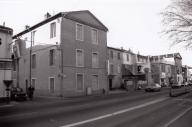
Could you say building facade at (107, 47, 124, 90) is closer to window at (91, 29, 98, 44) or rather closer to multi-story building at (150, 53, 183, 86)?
window at (91, 29, 98, 44)

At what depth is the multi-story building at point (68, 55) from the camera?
26266 mm

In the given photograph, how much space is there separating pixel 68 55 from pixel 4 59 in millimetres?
8234

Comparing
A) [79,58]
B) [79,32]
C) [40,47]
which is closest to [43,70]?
[40,47]

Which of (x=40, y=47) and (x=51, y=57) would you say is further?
(x=40, y=47)

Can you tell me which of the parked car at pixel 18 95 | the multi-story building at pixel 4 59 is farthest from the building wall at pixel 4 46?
the parked car at pixel 18 95

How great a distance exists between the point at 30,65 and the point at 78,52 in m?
8.65

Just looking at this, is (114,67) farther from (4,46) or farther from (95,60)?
(4,46)

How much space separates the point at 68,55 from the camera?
26.9 metres

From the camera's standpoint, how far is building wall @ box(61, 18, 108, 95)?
86.2 feet

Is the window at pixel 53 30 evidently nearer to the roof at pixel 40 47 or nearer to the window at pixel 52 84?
the roof at pixel 40 47

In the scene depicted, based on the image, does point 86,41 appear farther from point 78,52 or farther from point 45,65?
point 45,65

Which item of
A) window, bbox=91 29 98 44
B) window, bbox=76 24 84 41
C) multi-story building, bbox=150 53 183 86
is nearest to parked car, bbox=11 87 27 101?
window, bbox=76 24 84 41

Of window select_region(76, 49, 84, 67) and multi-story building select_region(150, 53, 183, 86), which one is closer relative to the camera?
window select_region(76, 49, 84, 67)

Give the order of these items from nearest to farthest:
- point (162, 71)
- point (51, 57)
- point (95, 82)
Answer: point (51, 57) < point (95, 82) < point (162, 71)
